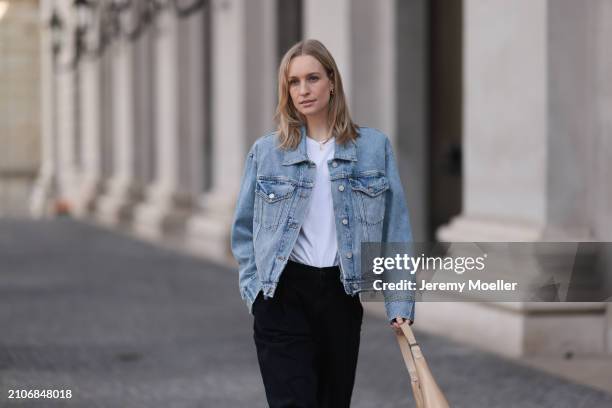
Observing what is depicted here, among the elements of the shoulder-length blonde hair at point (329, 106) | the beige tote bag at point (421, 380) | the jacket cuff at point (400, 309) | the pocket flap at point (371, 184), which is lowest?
the beige tote bag at point (421, 380)

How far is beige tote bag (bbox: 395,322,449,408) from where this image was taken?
355 cm

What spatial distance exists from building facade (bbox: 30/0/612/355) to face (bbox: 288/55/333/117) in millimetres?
4362

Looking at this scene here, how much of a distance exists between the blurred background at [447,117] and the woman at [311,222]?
3403 mm

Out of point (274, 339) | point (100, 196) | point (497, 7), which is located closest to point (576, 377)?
point (497, 7)

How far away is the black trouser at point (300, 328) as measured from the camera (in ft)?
12.9

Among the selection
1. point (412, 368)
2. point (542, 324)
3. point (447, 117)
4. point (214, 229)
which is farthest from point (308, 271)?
point (214, 229)

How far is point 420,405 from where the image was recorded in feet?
11.8

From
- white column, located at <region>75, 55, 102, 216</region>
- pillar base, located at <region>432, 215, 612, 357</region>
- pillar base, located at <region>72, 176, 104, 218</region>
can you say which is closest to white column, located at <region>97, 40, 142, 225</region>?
pillar base, located at <region>72, 176, 104, 218</region>

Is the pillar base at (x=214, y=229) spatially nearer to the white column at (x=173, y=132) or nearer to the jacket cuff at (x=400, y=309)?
the white column at (x=173, y=132)

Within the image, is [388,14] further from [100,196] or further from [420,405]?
[100,196]

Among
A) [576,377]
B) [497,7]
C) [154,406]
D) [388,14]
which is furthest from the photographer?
[388,14]

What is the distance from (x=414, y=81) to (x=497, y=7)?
10.4 ft

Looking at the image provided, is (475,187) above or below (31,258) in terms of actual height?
above

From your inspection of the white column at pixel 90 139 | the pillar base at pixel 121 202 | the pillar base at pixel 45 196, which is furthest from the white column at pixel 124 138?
the pillar base at pixel 45 196
